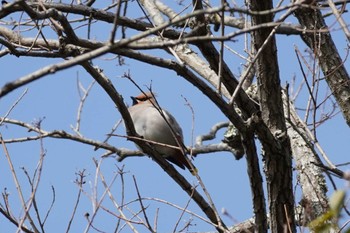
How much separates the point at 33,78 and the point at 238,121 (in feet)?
5.71

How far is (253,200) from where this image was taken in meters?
4.00

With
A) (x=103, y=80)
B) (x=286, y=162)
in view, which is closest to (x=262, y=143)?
(x=286, y=162)

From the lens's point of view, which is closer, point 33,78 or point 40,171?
point 33,78

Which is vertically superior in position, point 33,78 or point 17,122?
point 17,122

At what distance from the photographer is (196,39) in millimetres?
2322

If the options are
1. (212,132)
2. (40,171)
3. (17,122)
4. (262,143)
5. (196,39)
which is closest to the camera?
(196,39)

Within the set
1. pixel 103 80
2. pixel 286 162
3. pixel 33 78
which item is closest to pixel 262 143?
pixel 286 162

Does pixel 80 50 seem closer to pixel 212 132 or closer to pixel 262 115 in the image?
pixel 262 115

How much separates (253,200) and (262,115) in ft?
1.55

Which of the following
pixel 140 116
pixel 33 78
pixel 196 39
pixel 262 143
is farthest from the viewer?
pixel 140 116

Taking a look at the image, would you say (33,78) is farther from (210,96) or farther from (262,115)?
(262,115)

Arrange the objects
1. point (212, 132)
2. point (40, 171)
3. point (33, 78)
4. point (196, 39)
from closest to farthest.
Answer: point (33, 78) → point (196, 39) → point (40, 171) → point (212, 132)

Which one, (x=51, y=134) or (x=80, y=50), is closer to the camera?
(x=51, y=134)

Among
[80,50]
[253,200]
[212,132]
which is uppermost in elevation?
[212,132]
